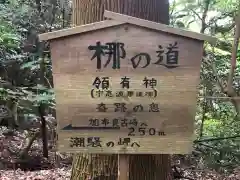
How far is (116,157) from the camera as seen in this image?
3371 mm

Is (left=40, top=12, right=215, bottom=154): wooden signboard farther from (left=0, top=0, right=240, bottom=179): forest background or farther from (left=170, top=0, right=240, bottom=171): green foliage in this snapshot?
(left=170, top=0, right=240, bottom=171): green foliage

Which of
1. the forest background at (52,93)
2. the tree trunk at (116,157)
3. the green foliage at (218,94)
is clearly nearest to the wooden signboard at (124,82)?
the tree trunk at (116,157)

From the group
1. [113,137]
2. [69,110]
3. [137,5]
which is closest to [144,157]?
[113,137]

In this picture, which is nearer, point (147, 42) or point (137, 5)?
point (147, 42)

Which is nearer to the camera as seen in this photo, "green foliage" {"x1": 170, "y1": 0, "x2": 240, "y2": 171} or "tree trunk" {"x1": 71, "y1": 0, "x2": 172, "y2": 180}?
"tree trunk" {"x1": 71, "y1": 0, "x2": 172, "y2": 180}

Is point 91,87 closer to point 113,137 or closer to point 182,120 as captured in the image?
point 113,137

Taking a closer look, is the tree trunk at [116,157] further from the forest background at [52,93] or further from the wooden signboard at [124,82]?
the forest background at [52,93]

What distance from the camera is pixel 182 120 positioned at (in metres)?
2.76

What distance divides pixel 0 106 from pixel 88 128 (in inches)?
243

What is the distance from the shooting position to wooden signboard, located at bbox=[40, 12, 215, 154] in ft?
8.83

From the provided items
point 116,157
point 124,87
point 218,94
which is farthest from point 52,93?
point 124,87

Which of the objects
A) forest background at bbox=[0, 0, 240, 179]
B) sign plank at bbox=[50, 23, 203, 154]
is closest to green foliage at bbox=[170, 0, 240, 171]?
forest background at bbox=[0, 0, 240, 179]

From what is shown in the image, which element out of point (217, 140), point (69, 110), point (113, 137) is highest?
point (69, 110)

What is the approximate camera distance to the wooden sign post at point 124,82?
2691mm
